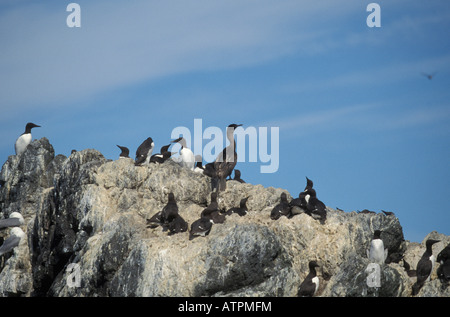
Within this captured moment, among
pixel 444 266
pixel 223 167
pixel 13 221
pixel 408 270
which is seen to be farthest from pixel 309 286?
pixel 13 221

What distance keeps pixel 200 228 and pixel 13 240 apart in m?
10.8

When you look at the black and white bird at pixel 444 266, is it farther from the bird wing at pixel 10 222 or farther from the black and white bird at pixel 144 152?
the bird wing at pixel 10 222

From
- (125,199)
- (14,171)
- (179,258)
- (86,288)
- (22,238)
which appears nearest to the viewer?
(179,258)

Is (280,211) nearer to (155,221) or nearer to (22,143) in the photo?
(155,221)

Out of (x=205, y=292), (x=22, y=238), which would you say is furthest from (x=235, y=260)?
(x=22, y=238)

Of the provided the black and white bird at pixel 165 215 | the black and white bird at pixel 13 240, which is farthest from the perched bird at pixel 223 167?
the black and white bird at pixel 13 240

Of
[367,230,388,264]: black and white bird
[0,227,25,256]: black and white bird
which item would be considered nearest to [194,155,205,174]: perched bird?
[0,227,25,256]: black and white bird

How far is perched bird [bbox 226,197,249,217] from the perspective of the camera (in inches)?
1097

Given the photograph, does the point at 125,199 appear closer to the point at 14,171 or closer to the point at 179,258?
the point at 179,258

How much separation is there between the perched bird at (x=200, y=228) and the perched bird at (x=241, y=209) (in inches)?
82.1

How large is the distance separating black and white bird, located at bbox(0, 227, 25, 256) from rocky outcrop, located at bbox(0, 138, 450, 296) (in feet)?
1.11

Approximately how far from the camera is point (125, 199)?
96.7 ft
